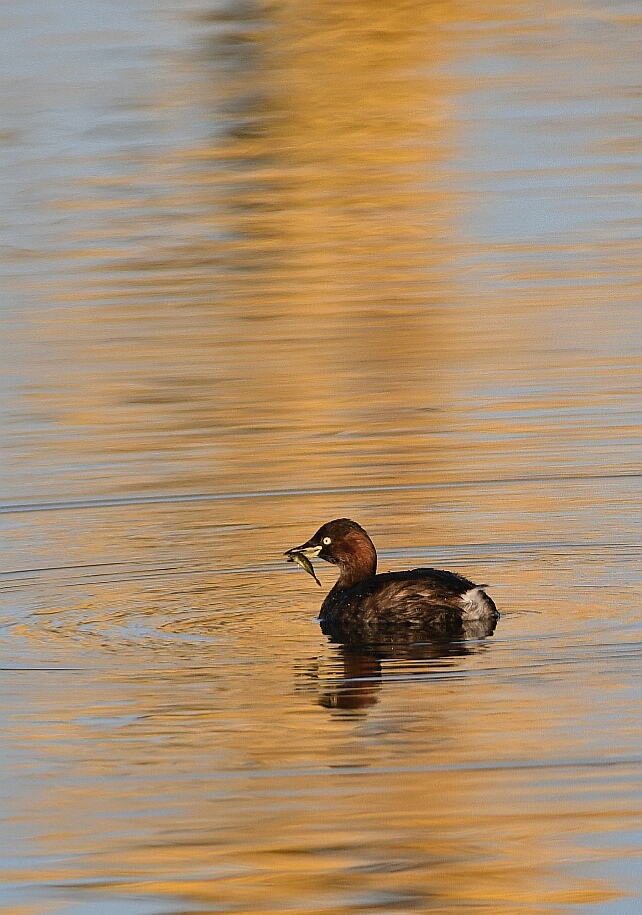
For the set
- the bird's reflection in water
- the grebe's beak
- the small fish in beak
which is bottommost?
the bird's reflection in water

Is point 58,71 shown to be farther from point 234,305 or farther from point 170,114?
point 234,305

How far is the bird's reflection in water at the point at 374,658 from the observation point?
8.76 meters

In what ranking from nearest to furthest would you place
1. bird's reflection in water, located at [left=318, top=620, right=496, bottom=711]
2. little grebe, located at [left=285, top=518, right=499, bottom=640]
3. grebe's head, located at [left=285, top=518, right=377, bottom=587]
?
bird's reflection in water, located at [left=318, top=620, right=496, bottom=711]
little grebe, located at [left=285, top=518, right=499, bottom=640]
grebe's head, located at [left=285, top=518, right=377, bottom=587]

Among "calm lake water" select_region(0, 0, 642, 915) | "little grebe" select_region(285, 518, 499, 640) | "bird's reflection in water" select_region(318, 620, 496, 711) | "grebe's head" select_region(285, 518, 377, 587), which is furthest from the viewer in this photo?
"grebe's head" select_region(285, 518, 377, 587)

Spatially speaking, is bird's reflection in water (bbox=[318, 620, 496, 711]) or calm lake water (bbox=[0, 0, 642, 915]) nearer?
calm lake water (bbox=[0, 0, 642, 915])

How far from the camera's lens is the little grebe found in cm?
962

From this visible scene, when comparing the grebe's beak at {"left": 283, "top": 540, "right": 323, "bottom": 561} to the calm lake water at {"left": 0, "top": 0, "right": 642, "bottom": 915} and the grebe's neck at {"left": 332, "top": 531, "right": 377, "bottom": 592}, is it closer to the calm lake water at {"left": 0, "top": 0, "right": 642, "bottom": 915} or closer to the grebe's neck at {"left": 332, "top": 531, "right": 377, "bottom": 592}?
the grebe's neck at {"left": 332, "top": 531, "right": 377, "bottom": 592}

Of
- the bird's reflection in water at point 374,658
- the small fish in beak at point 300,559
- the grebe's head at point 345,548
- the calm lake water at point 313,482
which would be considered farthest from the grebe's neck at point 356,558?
the bird's reflection in water at point 374,658

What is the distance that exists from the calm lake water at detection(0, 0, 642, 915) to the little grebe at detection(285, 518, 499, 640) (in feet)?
0.52

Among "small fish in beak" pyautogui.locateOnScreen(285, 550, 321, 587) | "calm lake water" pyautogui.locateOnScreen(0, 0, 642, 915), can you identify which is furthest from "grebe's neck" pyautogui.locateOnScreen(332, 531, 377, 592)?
"calm lake water" pyautogui.locateOnScreen(0, 0, 642, 915)

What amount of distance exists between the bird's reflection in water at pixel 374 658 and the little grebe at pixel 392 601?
0.05 m

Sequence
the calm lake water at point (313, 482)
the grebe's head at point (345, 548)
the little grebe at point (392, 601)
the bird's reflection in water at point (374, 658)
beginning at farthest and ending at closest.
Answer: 1. the grebe's head at point (345, 548)
2. the little grebe at point (392, 601)
3. the bird's reflection in water at point (374, 658)
4. the calm lake water at point (313, 482)

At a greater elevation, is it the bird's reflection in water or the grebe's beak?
the grebe's beak

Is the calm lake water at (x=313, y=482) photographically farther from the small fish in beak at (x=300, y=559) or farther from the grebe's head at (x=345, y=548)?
the grebe's head at (x=345, y=548)
